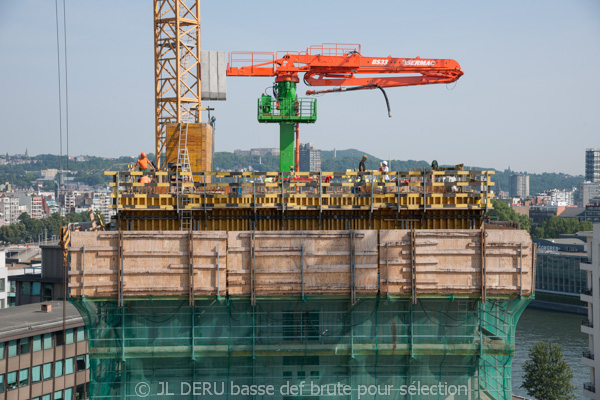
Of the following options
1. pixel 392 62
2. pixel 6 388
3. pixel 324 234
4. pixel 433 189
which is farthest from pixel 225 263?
pixel 6 388

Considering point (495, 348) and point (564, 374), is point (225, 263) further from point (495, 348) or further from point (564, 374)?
point (564, 374)

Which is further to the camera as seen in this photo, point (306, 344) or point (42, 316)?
point (42, 316)

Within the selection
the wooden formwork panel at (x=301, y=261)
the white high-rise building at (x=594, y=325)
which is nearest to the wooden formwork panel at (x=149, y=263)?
the wooden formwork panel at (x=301, y=261)

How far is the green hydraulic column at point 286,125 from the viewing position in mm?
36094

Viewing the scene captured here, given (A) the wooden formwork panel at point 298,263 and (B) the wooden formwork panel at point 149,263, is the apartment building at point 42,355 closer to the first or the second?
(B) the wooden formwork panel at point 149,263

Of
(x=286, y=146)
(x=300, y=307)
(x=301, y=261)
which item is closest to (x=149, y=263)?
(x=301, y=261)

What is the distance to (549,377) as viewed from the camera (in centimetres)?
6100

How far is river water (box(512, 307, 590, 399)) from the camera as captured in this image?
2776 inches

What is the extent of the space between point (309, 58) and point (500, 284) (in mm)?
17244

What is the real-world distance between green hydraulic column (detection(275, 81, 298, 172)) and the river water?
40749 millimetres

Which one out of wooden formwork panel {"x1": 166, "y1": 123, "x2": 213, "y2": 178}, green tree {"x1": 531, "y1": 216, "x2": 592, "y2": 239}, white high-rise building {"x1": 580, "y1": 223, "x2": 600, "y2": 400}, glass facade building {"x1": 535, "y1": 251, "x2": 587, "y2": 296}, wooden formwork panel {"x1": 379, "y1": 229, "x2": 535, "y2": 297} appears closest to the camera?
wooden formwork panel {"x1": 379, "y1": 229, "x2": 535, "y2": 297}

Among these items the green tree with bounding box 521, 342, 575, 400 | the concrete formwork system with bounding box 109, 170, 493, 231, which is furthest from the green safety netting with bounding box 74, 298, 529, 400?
the green tree with bounding box 521, 342, 575, 400

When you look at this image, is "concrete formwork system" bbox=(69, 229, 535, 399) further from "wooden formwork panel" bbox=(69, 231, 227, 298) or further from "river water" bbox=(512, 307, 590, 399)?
"river water" bbox=(512, 307, 590, 399)

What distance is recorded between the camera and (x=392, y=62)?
38.9 m
